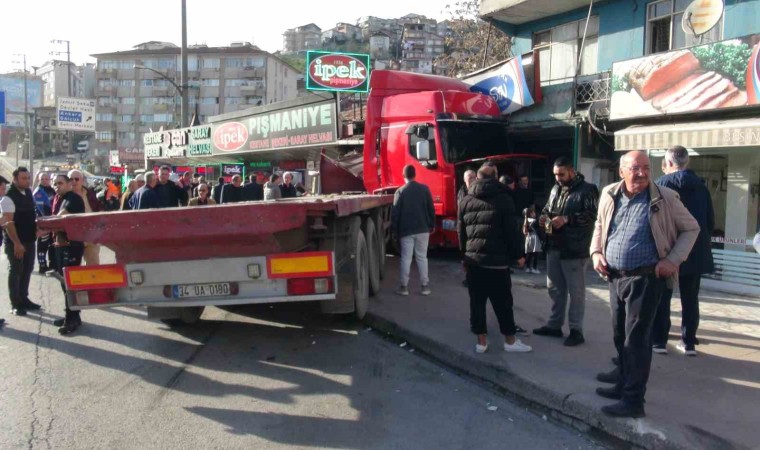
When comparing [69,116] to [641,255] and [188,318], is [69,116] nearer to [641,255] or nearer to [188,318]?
[188,318]

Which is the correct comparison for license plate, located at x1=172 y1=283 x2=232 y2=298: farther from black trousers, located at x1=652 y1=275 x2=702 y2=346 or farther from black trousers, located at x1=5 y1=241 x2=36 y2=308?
black trousers, located at x1=652 y1=275 x2=702 y2=346

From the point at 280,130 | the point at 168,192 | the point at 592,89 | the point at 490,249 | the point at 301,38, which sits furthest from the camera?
the point at 301,38

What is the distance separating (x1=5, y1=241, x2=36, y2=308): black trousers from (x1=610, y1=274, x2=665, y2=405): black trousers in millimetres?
6886

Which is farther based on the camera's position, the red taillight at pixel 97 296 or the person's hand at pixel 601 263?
the red taillight at pixel 97 296

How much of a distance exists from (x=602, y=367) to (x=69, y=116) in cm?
4375

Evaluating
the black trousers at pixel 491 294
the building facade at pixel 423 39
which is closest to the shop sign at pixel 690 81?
the black trousers at pixel 491 294

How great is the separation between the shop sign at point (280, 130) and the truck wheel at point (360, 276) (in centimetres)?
1076

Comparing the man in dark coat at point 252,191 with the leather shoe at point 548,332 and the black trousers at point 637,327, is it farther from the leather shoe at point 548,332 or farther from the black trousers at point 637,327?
the black trousers at point 637,327

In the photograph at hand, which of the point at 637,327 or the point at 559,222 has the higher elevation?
the point at 559,222

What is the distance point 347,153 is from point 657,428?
423 inches

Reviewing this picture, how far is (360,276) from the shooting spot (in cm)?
663

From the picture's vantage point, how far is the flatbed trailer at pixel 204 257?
5.06 m

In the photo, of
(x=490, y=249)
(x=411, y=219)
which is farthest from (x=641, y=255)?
(x=411, y=219)

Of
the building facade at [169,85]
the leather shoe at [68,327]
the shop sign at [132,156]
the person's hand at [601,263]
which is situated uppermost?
the building facade at [169,85]
